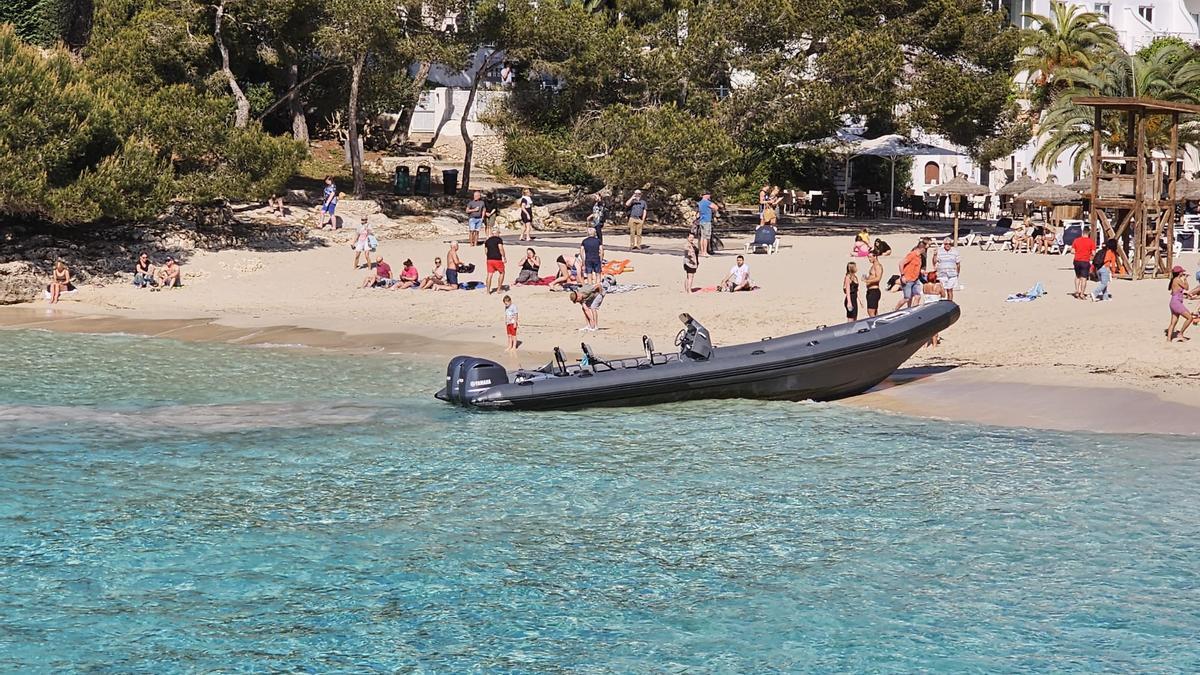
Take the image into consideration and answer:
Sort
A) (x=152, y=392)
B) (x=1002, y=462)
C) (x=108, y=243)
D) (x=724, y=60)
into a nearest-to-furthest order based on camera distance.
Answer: (x=1002, y=462), (x=152, y=392), (x=108, y=243), (x=724, y=60)

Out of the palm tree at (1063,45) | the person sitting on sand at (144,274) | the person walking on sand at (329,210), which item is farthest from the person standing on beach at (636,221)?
the palm tree at (1063,45)

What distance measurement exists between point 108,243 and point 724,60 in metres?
15.1

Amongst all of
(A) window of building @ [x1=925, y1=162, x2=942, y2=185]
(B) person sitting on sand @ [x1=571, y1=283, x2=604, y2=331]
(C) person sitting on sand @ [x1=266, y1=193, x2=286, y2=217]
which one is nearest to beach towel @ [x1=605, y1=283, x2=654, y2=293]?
(B) person sitting on sand @ [x1=571, y1=283, x2=604, y2=331]

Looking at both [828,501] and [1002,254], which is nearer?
[828,501]

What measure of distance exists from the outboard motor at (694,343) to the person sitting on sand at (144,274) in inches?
582

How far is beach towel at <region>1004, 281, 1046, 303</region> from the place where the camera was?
23297mm

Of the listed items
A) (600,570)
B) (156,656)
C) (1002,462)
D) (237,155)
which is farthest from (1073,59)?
(156,656)

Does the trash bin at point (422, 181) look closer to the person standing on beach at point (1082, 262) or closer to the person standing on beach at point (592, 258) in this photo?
the person standing on beach at point (592, 258)

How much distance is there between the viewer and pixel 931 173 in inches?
1902

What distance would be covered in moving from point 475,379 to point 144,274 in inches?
546

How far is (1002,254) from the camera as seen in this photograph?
30609mm

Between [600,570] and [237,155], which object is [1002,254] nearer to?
[237,155]

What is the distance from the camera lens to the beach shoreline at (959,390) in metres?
16.7

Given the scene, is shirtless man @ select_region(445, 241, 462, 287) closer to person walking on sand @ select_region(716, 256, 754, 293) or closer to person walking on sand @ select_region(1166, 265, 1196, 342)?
person walking on sand @ select_region(716, 256, 754, 293)
